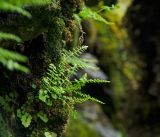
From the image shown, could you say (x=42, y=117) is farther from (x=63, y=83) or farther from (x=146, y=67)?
(x=146, y=67)

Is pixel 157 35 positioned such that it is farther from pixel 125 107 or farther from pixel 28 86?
pixel 28 86

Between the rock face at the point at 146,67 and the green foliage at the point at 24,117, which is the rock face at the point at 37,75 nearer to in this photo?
the green foliage at the point at 24,117

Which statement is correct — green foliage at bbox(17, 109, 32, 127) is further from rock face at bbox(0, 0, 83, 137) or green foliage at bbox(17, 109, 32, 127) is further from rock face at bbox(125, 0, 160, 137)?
rock face at bbox(125, 0, 160, 137)

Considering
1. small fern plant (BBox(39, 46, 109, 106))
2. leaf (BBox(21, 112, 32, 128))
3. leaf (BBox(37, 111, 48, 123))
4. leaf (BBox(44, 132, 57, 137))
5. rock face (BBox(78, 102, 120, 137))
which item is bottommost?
leaf (BBox(21, 112, 32, 128))

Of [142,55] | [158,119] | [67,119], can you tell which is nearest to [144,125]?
[158,119]

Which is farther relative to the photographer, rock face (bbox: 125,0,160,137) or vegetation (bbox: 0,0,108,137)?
rock face (bbox: 125,0,160,137)

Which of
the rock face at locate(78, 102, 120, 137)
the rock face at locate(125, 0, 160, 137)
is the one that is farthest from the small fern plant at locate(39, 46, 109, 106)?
the rock face at locate(78, 102, 120, 137)

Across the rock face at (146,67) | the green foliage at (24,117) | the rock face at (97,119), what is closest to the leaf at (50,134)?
the green foliage at (24,117)
